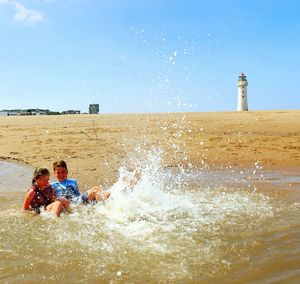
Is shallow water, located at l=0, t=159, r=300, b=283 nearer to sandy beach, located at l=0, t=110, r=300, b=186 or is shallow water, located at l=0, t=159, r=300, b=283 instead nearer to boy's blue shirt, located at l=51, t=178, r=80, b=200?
boy's blue shirt, located at l=51, t=178, r=80, b=200

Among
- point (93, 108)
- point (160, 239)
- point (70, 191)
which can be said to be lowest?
point (160, 239)

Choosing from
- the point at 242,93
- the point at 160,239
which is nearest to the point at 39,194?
the point at 160,239

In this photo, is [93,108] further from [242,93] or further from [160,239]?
[160,239]

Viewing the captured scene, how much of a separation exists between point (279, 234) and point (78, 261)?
2513mm

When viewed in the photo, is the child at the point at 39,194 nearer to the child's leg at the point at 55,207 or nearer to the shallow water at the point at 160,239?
the child's leg at the point at 55,207

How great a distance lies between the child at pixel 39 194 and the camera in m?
7.10

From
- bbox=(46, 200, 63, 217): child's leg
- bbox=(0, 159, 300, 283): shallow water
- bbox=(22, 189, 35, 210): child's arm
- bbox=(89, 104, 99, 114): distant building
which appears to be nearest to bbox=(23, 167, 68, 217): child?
bbox=(22, 189, 35, 210): child's arm

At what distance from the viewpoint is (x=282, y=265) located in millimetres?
4324

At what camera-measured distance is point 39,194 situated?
7246mm

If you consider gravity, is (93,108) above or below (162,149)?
above

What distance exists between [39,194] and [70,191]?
0.72m

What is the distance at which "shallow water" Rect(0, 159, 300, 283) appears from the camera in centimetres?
418

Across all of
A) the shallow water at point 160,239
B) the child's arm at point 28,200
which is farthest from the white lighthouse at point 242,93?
the child's arm at point 28,200

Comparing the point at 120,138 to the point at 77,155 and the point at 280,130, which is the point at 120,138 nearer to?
the point at 77,155
